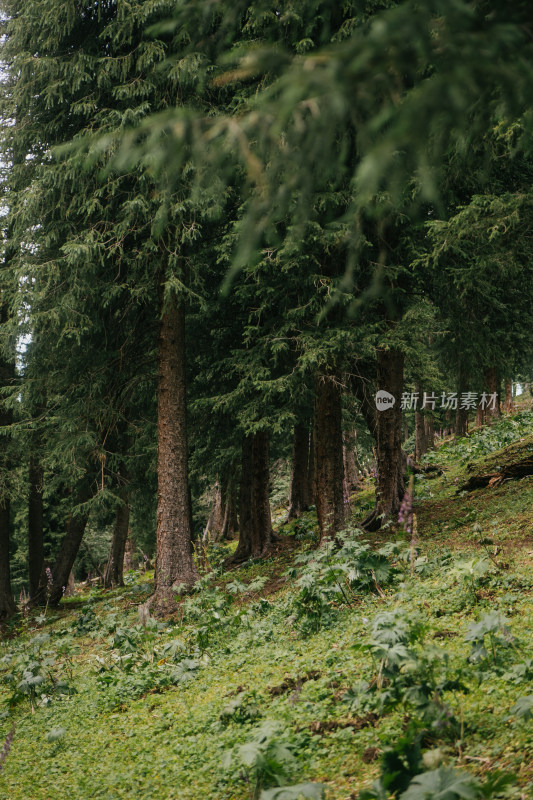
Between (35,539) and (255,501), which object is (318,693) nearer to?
(255,501)

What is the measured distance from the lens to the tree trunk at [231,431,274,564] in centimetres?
1394

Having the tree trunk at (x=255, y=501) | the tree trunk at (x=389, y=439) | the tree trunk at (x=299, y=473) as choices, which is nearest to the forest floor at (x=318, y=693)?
the tree trunk at (x=389, y=439)

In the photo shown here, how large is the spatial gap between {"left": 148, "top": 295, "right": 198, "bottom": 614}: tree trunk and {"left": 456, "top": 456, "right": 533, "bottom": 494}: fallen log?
668 centimetres

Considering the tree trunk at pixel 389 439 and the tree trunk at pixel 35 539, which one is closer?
the tree trunk at pixel 389 439

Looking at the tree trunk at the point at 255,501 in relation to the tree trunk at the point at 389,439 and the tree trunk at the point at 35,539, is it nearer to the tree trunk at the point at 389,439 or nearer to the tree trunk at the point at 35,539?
the tree trunk at the point at 389,439

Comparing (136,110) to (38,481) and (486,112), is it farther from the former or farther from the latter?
(38,481)

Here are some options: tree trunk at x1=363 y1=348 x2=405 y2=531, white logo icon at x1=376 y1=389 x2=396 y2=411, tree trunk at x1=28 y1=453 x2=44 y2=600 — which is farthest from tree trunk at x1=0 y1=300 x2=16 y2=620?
white logo icon at x1=376 y1=389 x2=396 y2=411

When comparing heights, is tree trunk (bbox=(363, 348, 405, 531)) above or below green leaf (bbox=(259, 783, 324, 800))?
above

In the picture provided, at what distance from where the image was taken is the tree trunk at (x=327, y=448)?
Answer: 1048cm

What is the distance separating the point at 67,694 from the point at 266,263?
6759 mm

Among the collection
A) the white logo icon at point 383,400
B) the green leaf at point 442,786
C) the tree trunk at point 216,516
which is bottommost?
the tree trunk at point 216,516

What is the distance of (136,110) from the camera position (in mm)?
9750

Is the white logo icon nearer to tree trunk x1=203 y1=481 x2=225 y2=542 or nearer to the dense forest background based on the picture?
the dense forest background

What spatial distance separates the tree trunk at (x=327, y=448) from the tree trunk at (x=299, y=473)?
762 centimetres
